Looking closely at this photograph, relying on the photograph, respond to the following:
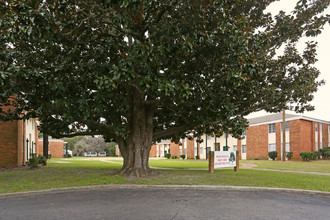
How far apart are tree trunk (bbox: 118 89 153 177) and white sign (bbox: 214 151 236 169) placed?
454cm

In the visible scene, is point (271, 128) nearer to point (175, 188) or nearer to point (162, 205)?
point (175, 188)

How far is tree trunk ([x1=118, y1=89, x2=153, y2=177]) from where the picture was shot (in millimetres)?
12617

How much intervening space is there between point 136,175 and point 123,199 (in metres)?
4.73

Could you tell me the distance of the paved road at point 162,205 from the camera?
5613 mm

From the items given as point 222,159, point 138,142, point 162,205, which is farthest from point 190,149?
point 162,205

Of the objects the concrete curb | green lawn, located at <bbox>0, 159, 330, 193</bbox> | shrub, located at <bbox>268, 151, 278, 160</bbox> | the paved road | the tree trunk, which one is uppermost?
the tree trunk

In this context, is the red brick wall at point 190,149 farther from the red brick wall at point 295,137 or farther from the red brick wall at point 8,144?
the red brick wall at point 8,144

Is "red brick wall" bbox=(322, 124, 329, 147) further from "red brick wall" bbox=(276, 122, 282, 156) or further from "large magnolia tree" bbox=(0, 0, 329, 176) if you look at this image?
"large magnolia tree" bbox=(0, 0, 329, 176)

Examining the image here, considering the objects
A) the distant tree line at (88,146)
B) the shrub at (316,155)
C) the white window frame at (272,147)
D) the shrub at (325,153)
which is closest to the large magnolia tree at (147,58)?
the shrub at (316,155)

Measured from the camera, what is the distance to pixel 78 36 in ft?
32.0

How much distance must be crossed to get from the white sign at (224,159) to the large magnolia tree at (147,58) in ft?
11.1

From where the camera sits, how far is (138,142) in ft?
41.7

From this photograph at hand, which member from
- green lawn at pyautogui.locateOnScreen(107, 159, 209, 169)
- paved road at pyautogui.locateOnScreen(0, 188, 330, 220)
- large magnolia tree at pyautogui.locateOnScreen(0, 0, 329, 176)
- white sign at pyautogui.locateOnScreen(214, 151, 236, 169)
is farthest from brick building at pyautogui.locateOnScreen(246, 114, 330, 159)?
paved road at pyautogui.locateOnScreen(0, 188, 330, 220)

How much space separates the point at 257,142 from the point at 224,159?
2487cm
